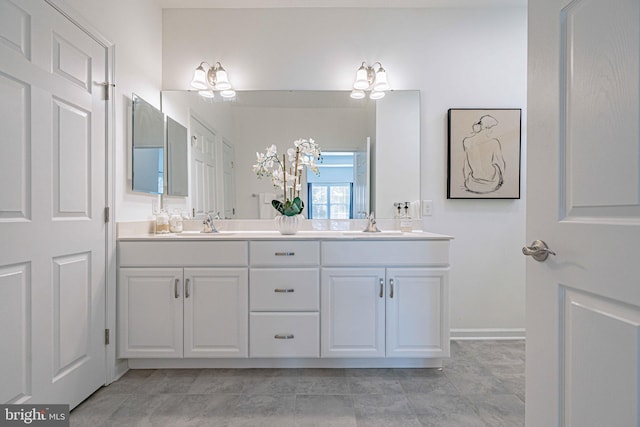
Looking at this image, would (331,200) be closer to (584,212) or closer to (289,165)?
(289,165)

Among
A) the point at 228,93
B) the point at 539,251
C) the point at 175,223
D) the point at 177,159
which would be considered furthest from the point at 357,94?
the point at 539,251

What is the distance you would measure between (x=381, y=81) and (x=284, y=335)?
6.40 feet

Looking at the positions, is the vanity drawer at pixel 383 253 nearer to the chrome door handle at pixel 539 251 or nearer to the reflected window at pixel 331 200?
the reflected window at pixel 331 200

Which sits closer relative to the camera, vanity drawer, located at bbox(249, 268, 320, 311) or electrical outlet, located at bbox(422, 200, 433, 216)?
vanity drawer, located at bbox(249, 268, 320, 311)

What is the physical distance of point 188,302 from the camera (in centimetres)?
204

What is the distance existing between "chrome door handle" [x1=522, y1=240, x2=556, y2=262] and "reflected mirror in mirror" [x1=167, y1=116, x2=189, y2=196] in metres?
2.32

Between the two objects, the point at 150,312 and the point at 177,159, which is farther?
the point at 177,159

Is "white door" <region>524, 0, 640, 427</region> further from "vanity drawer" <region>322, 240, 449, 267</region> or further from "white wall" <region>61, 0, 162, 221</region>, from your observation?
"white wall" <region>61, 0, 162, 221</region>

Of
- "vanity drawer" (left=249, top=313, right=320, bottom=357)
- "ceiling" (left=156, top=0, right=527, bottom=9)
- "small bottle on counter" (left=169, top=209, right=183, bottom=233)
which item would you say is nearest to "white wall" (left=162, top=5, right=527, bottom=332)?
"ceiling" (left=156, top=0, right=527, bottom=9)

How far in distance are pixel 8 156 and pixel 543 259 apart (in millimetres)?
1934

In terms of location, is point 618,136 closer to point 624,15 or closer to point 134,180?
point 624,15

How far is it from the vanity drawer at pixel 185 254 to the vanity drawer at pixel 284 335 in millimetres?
386

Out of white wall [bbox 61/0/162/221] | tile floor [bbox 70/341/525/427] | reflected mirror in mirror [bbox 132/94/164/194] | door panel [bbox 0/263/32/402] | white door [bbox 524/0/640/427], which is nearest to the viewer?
white door [bbox 524/0/640/427]

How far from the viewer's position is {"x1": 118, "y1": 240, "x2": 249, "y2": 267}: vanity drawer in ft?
6.65
